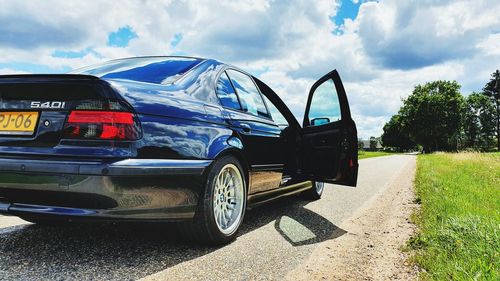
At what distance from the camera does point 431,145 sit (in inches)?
2653

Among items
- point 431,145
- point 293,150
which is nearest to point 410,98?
point 431,145

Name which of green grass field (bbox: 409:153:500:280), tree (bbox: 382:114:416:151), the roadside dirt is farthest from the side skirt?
tree (bbox: 382:114:416:151)

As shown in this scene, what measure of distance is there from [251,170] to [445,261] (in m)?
1.75

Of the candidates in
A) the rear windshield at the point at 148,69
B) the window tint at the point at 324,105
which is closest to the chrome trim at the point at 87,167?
the rear windshield at the point at 148,69

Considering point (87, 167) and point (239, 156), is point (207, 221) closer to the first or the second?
point (239, 156)

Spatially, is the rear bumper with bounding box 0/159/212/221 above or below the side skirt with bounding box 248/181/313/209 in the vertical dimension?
above

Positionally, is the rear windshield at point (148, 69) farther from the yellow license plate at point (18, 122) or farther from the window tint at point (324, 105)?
the window tint at point (324, 105)

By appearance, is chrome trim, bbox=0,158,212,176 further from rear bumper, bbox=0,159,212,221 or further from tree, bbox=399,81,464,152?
tree, bbox=399,81,464,152

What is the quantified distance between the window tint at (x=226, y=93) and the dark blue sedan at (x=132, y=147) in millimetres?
15

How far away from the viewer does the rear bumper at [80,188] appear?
7.83 feet

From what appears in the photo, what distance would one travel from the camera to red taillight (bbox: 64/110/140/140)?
245cm

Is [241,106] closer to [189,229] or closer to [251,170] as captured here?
[251,170]

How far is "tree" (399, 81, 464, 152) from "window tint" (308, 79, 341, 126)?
65239 mm

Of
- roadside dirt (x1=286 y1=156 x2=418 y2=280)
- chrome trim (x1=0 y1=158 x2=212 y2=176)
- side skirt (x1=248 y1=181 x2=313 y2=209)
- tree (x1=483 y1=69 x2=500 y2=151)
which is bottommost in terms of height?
roadside dirt (x1=286 y1=156 x2=418 y2=280)
